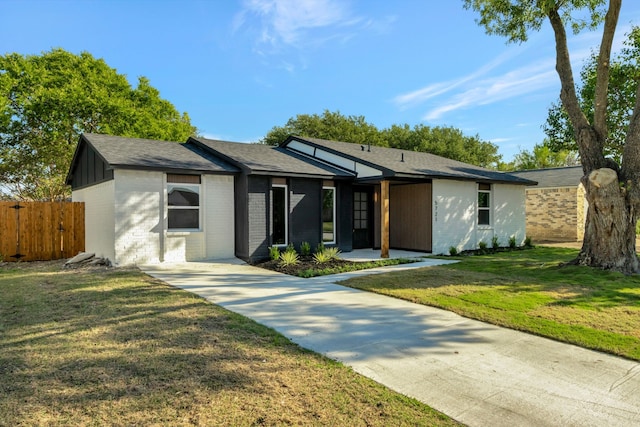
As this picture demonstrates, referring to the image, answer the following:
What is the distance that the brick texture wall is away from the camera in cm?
1997

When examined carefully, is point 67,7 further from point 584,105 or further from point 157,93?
point 584,105

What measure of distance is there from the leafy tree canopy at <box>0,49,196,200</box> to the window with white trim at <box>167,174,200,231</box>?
1315 cm

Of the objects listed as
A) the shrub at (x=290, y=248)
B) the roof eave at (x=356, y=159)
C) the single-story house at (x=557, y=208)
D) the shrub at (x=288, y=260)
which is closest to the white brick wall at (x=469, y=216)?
the roof eave at (x=356, y=159)

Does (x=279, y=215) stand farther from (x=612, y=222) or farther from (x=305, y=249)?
(x=612, y=222)

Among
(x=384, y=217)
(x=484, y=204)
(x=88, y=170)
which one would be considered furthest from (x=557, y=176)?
(x=88, y=170)

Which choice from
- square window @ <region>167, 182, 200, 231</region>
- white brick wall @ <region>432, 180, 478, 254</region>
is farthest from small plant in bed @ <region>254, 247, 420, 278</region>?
white brick wall @ <region>432, 180, 478, 254</region>

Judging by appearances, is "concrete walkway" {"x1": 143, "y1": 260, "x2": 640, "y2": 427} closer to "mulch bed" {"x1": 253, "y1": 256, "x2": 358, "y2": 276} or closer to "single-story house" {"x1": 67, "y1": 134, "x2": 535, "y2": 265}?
"mulch bed" {"x1": 253, "y1": 256, "x2": 358, "y2": 276}

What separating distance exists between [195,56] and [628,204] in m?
16.9

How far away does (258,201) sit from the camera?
11742mm

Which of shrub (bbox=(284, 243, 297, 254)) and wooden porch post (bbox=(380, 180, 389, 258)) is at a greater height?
wooden porch post (bbox=(380, 180, 389, 258))

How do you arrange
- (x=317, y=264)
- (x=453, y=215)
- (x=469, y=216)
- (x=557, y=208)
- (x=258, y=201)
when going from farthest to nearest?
(x=557, y=208), (x=469, y=216), (x=453, y=215), (x=258, y=201), (x=317, y=264)

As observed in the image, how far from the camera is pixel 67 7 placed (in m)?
13.6

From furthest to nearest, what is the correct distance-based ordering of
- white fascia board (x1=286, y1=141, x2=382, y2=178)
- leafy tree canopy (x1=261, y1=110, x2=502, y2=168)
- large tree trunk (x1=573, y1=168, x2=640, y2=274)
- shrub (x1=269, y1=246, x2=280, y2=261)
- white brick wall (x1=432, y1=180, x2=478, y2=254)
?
1. leafy tree canopy (x1=261, y1=110, x2=502, y2=168)
2. white brick wall (x1=432, y1=180, x2=478, y2=254)
3. white fascia board (x1=286, y1=141, x2=382, y2=178)
4. shrub (x1=269, y1=246, x2=280, y2=261)
5. large tree trunk (x1=573, y1=168, x2=640, y2=274)

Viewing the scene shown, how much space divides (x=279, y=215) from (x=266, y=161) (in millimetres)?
1896
